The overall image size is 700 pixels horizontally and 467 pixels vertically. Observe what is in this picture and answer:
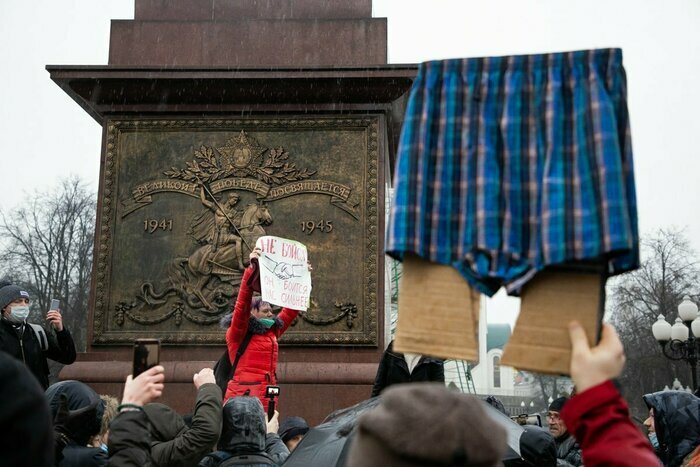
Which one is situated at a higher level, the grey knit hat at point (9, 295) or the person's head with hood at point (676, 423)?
the grey knit hat at point (9, 295)

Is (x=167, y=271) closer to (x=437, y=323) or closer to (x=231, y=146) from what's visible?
(x=231, y=146)

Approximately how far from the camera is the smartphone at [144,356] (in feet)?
10.3

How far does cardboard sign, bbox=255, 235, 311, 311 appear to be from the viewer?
24.6ft

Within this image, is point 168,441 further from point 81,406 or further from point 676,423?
point 676,423

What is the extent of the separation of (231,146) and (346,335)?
113 inches

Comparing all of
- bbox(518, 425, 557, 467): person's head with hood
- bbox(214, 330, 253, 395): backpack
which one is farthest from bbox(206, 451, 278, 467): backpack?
bbox(214, 330, 253, 395): backpack

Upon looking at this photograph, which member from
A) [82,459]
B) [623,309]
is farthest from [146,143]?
[623,309]

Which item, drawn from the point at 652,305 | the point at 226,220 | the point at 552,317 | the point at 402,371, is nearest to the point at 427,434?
the point at 552,317

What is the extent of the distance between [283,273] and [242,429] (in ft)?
10.4

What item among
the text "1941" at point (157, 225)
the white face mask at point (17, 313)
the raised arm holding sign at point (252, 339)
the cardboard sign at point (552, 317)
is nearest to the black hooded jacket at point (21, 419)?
the cardboard sign at point (552, 317)

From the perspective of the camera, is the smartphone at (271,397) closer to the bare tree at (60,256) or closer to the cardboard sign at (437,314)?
the cardboard sign at (437,314)

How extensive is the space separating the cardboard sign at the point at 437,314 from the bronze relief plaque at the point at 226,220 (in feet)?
26.7

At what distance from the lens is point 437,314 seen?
108 inches

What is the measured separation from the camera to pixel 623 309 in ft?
150
